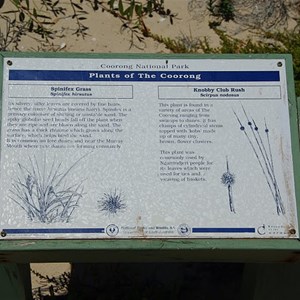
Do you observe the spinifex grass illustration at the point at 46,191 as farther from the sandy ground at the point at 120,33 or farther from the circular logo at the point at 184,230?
the sandy ground at the point at 120,33

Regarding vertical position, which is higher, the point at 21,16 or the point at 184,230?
the point at 21,16

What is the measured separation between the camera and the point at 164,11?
163 inches

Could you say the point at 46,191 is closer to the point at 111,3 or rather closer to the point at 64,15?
the point at 111,3

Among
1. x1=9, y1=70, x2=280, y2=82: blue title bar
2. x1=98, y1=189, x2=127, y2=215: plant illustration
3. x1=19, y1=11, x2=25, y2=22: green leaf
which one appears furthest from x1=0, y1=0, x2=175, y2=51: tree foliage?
x1=98, y1=189, x2=127, y2=215: plant illustration

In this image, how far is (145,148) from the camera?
83.4 inches

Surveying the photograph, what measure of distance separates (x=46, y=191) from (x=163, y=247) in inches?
15.5

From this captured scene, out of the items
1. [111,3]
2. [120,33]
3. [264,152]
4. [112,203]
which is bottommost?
[112,203]

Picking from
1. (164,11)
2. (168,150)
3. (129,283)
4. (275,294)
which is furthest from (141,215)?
(164,11)

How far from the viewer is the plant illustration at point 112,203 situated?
6.75ft

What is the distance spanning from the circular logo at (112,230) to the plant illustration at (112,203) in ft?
0.13

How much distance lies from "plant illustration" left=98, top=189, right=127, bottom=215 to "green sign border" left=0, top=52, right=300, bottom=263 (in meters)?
0.09

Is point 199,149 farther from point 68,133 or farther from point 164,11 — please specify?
point 164,11

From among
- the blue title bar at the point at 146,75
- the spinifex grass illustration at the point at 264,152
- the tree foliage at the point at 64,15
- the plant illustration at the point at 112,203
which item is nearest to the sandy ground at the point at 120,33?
the tree foliage at the point at 64,15

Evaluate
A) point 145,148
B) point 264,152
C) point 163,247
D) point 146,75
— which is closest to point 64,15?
point 146,75
